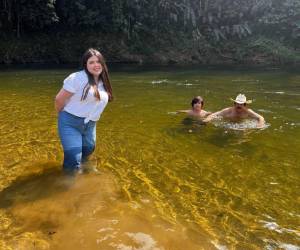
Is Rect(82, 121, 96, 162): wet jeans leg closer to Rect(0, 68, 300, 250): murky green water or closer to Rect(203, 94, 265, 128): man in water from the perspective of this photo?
Rect(0, 68, 300, 250): murky green water

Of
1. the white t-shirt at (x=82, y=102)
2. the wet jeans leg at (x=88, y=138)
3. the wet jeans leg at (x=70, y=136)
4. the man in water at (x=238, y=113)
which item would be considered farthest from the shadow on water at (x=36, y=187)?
the man in water at (x=238, y=113)

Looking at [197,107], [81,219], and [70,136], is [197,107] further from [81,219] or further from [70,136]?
[81,219]

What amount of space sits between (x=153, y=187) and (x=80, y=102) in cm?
176

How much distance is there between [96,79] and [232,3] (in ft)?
139

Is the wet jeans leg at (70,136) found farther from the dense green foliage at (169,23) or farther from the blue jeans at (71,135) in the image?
the dense green foliage at (169,23)

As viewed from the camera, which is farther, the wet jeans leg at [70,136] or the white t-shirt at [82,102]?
the wet jeans leg at [70,136]

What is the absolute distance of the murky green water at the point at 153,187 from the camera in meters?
5.42

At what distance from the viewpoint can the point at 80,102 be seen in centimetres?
672

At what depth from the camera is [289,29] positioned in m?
44.9

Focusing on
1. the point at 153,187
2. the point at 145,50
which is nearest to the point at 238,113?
the point at 153,187

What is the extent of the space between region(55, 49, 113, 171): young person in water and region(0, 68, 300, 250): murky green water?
0.62 meters

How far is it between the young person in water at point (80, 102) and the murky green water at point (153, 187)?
62cm

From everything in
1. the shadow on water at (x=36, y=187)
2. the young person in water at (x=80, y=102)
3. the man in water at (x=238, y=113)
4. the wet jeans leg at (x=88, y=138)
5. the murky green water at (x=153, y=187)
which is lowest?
the murky green water at (x=153, y=187)

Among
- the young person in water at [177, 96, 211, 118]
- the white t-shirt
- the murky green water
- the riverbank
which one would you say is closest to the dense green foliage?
the riverbank
